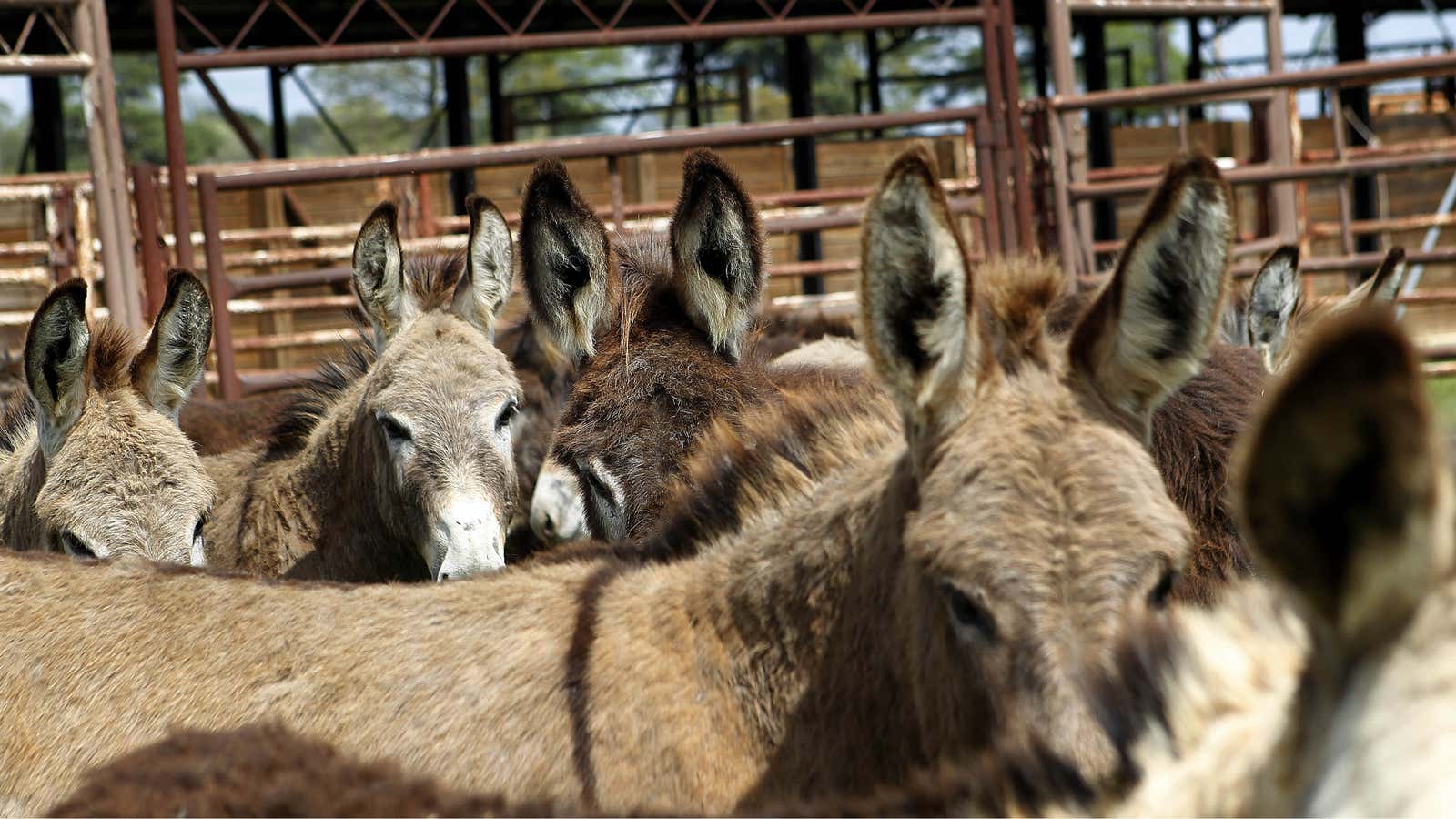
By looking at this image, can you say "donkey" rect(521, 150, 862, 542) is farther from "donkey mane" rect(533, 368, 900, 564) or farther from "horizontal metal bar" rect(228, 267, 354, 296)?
"horizontal metal bar" rect(228, 267, 354, 296)

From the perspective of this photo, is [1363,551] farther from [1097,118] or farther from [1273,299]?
[1097,118]

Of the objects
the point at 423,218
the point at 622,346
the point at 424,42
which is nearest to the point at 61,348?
the point at 622,346

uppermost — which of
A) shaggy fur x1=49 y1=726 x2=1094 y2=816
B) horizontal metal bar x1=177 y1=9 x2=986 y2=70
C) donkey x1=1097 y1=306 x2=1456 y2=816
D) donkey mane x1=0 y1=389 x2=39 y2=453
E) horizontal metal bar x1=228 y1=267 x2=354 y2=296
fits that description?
horizontal metal bar x1=177 y1=9 x2=986 y2=70

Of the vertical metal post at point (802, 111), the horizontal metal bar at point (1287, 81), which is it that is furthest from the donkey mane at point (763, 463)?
the vertical metal post at point (802, 111)

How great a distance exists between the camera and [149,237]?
8.45 m

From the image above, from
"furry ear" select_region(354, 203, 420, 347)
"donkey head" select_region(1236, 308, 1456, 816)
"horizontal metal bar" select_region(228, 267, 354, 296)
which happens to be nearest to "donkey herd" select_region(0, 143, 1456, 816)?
"donkey head" select_region(1236, 308, 1456, 816)

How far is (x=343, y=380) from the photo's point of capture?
563 cm

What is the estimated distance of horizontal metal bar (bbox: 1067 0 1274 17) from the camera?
1006 cm

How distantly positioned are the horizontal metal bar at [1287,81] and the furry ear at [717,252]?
5662mm

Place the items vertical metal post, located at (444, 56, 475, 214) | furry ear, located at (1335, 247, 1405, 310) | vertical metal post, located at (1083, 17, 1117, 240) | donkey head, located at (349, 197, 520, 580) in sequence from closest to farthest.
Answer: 1. donkey head, located at (349, 197, 520, 580)
2. furry ear, located at (1335, 247, 1405, 310)
3. vertical metal post, located at (444, 56, 475, 214)
4. vertical metal post, located at (1083, 17, 1117, 240)

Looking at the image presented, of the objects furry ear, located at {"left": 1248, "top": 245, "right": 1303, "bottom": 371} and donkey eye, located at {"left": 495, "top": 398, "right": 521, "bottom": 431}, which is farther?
furry ear, located at {"left": 1248, "top": 245, "right": 1303, "bottom": 371}

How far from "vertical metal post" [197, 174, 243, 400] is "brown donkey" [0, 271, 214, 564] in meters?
2.82

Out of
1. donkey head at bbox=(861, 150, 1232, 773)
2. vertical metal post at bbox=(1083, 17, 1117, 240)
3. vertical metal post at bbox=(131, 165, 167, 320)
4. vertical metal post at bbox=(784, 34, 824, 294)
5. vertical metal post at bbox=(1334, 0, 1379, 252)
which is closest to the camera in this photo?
donkey head at bbox=(861, 150, 1232, 773)

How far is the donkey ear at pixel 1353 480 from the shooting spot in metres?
1.03
